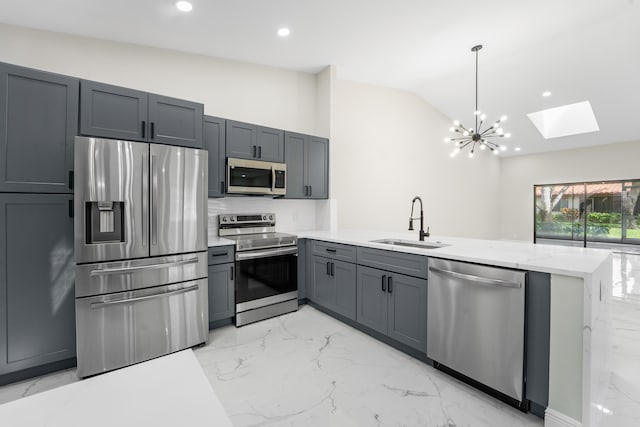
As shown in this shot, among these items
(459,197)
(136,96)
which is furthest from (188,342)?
(459,197)

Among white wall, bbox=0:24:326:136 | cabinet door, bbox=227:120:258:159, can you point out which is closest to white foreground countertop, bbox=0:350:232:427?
cabinet door, bbox=227:120:258:159

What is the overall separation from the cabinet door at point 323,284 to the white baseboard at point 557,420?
197 centimetres

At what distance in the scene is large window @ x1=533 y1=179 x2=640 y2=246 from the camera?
7.18 m

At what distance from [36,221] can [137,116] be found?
3.58 feet

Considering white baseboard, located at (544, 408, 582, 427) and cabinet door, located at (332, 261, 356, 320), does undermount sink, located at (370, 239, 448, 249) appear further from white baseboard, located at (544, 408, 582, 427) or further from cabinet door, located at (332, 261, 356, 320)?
white baseboard, located at (544, 408, 582, 427)

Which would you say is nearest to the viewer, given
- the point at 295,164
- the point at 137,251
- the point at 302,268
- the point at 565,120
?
the point at 137,251

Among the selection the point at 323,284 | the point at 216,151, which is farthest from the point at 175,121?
the point at 323,284

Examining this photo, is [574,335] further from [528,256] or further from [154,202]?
[154,202]

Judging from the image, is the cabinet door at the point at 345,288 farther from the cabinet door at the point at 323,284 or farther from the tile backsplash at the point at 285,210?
the tile backsplash at the point at 285,210

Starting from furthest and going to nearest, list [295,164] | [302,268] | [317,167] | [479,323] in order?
[317,167] < [295,164] < [302,268] < [479,323]

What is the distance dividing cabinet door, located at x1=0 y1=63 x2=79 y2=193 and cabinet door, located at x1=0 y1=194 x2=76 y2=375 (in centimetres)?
12

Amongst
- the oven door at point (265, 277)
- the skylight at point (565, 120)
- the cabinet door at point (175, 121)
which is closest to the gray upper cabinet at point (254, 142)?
the cabinet door at point (175, 121)

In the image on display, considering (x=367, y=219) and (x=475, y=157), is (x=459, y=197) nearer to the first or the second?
(x=475, y=157)

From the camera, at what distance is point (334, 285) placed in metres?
3.31
